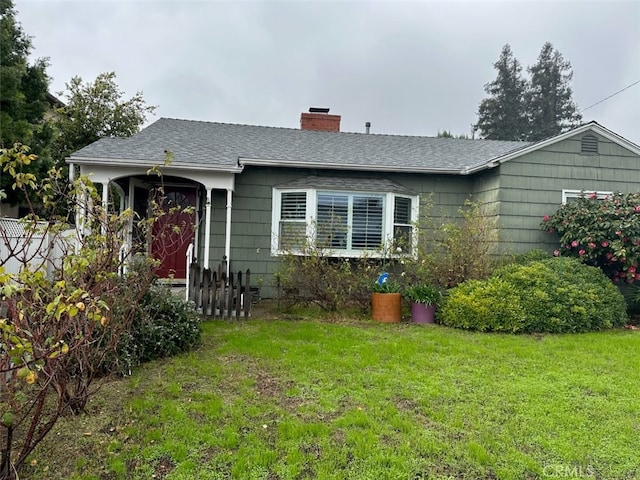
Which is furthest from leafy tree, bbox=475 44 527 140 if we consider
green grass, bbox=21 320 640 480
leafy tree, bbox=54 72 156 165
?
green grass, bbox=21 320 640 480

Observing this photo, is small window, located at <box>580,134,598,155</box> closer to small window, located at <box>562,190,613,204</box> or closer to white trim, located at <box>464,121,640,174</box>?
white trim, located at <box>464,121,640,174</box>

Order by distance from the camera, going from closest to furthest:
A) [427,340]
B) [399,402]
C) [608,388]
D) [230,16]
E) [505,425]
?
[505,425] < [399,402] < [608,388] < [427,340] < [230,16]

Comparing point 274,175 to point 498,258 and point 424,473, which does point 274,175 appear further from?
point 424,473

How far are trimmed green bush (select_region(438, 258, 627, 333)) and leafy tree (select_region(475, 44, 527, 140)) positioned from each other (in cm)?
3372

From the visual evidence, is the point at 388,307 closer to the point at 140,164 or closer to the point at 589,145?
the point at 140,164

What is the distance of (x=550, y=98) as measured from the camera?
3712 cm

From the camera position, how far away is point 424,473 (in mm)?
2711

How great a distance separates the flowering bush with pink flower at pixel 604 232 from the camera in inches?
292

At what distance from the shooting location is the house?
839cm

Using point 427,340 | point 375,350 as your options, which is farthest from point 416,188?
point 375,350

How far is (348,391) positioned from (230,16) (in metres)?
11.7

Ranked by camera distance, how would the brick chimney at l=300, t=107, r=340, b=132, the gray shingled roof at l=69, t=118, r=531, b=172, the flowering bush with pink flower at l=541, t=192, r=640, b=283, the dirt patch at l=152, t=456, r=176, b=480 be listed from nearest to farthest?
the dirt patch at l=152, t=456, r=176, b=480, the flowering bush with pink flower at l=541, t=192, r=640, b=283, the gray shingled roof at l=69, t=118, r=531, b=172, the brick chimney at l=300, t=107, r=340, b=132

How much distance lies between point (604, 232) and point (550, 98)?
35749 millimetres

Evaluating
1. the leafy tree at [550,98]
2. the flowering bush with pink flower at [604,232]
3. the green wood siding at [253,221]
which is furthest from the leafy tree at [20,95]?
the leafy tree at [550,98]
